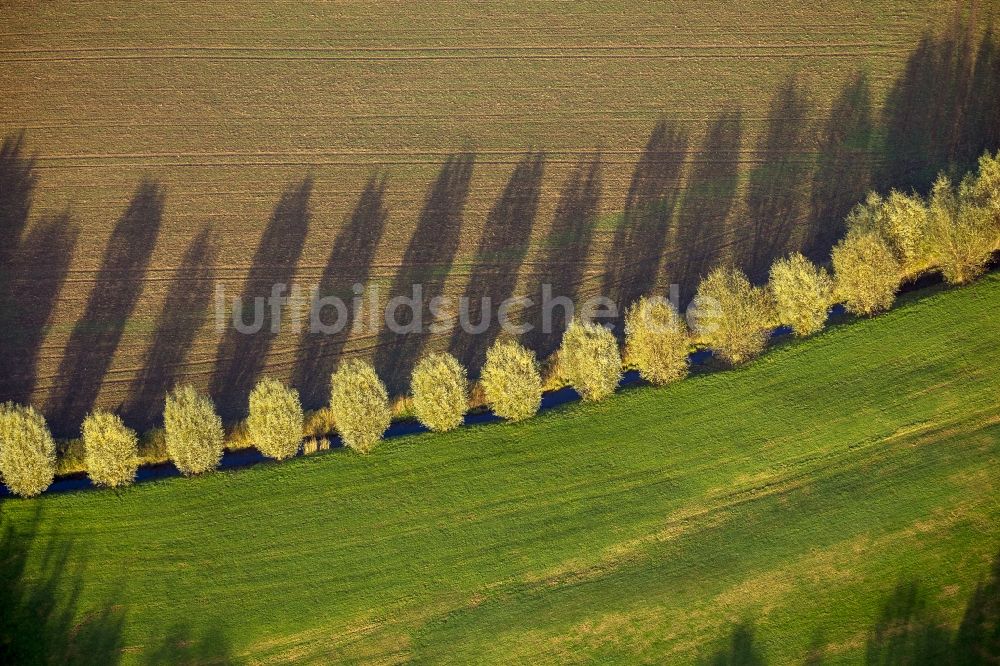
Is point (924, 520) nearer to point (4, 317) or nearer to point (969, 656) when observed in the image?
point (969, 656)

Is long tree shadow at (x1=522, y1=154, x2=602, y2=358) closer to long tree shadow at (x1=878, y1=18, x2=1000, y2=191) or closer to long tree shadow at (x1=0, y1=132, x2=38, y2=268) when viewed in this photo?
long tree shadow at (x1=878, y1=18, x2=1000, y2=191)

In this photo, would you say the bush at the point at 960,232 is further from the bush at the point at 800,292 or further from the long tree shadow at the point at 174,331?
the long tree shadow at the point at 174,331

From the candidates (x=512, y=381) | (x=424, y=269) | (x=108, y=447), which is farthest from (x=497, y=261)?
(x=108, y=447)

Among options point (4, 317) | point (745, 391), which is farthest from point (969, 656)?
point (4, 317)

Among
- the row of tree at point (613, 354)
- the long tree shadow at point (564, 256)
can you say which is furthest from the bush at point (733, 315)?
the long tree shadow at point (564, 256)

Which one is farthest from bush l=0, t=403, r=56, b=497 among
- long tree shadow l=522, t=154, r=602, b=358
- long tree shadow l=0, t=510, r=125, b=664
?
long tree shadow l=522, t=154, r=602, b=358

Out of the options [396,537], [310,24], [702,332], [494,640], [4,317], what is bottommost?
[494,640]
